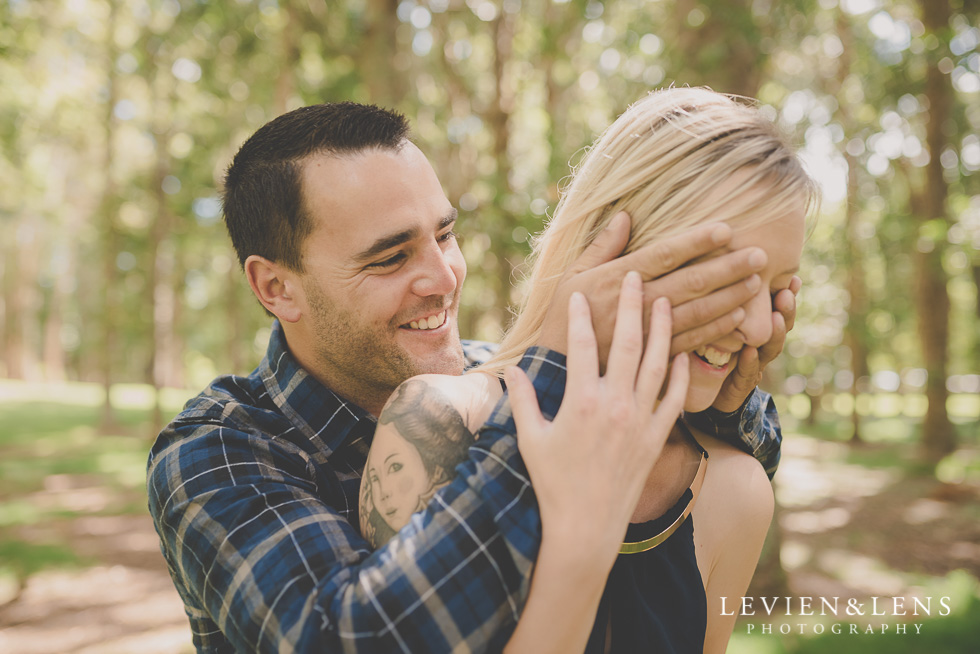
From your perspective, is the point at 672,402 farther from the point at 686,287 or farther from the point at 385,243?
the point at 385,243

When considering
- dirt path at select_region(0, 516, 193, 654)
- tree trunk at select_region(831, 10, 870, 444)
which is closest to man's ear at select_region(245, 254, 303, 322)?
dirt path at select_region(0, 516, 193, 654)

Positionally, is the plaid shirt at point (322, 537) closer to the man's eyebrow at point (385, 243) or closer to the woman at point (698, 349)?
the woman at point (698, 349)

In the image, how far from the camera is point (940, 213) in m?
11.1

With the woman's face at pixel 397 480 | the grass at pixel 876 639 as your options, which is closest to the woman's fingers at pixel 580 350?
the woman's face at pixel 397 480

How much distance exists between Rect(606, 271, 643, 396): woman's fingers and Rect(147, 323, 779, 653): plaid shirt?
13 centimetres

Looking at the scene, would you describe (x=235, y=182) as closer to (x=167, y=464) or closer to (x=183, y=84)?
(x=167, y=464)

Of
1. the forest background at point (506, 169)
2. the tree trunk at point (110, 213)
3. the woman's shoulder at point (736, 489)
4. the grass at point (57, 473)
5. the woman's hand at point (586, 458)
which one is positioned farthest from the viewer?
the tree trunk at point (110, 213)

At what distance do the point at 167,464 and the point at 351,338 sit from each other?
0.65 m

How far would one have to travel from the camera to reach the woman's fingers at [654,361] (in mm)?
1299

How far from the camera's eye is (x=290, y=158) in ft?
6.97

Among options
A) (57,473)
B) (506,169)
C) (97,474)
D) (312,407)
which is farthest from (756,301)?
(57,473)

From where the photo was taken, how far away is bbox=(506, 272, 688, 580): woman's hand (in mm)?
1185

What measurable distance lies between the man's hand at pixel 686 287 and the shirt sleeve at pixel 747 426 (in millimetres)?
556

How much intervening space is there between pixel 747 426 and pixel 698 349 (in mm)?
524
